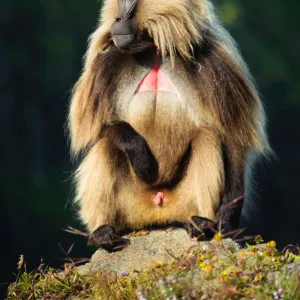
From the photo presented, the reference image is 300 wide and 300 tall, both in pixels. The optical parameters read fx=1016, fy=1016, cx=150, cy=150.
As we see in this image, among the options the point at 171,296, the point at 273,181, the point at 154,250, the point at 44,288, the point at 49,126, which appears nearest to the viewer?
the point at 171,296

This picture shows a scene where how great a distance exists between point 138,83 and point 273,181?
15731 millimetres

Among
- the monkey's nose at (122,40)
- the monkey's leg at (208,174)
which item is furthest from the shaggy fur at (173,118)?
the monkey's nose at (122,40)

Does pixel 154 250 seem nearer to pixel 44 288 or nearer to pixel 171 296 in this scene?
pixel 44 288

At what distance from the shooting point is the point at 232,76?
6.96m

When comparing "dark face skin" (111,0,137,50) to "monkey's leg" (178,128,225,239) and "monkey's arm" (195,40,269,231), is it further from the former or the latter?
"monkey's leg" (178,128,225,239)

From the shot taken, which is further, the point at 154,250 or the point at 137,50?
the point at 137,50

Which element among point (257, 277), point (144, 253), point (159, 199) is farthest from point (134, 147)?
point (257, 277)

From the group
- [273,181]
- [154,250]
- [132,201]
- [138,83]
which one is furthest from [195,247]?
[273,181]

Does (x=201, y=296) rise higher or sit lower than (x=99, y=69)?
lower

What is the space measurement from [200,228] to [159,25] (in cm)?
144

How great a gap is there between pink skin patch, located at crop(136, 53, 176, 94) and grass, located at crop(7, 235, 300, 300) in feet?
4.15

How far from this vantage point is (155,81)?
708cm

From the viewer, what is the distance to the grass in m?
5.24

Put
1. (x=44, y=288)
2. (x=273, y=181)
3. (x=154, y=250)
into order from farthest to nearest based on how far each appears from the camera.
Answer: (x=273, y=181) < (x=154, y=250) < (x=44, y=288)
